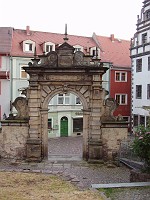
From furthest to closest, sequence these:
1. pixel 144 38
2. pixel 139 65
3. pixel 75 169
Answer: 1. pixel 139 65
2. pixel 144 38
3. pixel 75 169

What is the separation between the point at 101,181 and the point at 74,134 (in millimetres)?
21855

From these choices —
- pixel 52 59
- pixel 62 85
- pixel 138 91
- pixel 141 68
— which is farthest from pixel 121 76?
pixel 52 59

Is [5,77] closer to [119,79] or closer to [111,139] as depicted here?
[119,79]

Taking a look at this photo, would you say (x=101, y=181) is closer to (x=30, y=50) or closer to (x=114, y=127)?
(x=114, y=127)

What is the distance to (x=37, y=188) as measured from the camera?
11547 millimetres

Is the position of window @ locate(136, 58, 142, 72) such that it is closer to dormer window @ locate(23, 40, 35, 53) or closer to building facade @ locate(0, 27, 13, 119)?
dormer window @ locate(23, 40, 35, 53)

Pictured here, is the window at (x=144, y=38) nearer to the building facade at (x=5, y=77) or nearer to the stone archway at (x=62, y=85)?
the building facade at (x=5, y=77)

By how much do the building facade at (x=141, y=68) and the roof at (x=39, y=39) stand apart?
22.5ft

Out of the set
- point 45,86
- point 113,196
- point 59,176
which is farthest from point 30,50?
point 113,196

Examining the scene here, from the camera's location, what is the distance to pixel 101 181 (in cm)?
1368

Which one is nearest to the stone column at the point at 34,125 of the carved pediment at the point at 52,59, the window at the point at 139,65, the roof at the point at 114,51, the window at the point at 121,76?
the carved pediment at the point at 52,59

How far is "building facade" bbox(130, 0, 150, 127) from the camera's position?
1251 inches

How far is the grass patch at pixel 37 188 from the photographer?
10383 mm

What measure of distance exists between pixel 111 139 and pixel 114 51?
23625 mm
